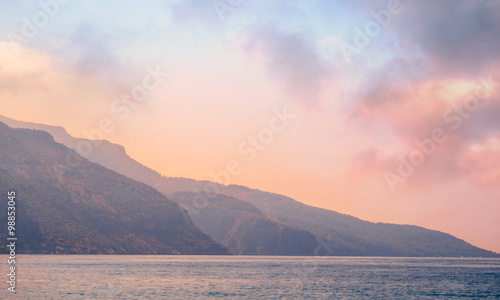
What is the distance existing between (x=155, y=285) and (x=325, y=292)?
35.8 m

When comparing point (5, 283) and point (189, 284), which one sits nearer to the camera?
point (5, 283)

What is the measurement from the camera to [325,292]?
102 metres

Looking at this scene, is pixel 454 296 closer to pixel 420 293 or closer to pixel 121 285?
pixel 420 293

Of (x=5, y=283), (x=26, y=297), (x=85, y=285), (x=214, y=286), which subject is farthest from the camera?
(x=214, y=286)

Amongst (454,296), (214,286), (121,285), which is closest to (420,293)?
(454,296)

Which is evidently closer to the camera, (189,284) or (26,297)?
(26,297)

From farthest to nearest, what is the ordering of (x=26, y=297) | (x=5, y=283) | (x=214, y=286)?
(x=214, y=286) < (x=5, y=283) < (x=26, y=297)

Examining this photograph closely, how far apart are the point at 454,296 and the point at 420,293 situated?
6690 millimetres

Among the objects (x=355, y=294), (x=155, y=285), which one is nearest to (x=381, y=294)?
(x=355, y=294)

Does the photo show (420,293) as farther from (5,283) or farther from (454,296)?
(5,283)

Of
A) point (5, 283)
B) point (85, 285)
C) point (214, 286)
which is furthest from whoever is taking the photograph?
point (214, 286)

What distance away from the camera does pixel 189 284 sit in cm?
11294

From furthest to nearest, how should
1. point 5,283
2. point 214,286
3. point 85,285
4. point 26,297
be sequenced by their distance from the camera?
point 214,286 → point 85,285 → point 5,283 → point 26,297

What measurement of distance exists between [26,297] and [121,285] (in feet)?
90.1
